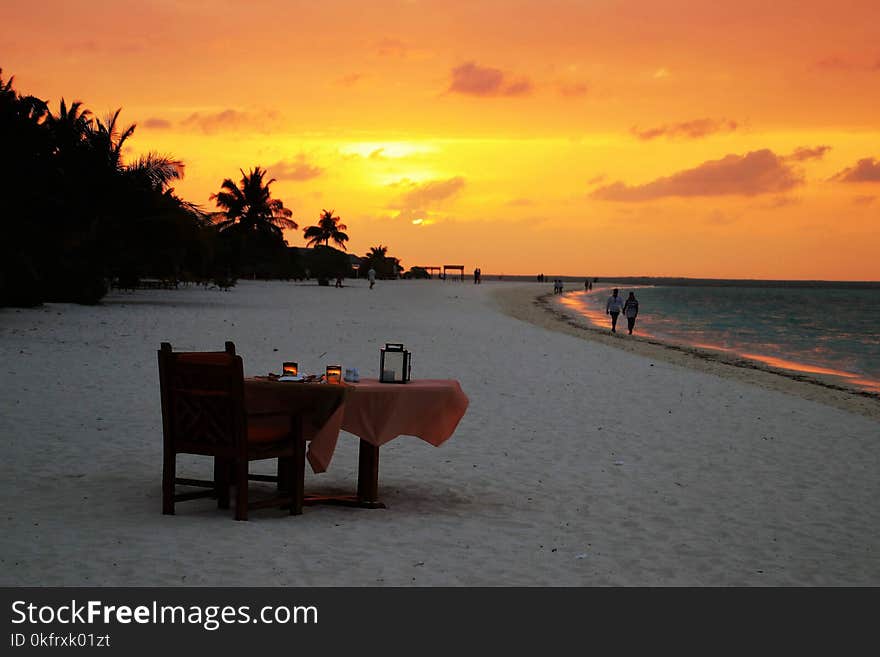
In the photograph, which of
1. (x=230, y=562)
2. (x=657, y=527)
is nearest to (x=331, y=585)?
(x=230, y=562)

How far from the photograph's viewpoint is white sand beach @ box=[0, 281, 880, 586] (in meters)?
5.47

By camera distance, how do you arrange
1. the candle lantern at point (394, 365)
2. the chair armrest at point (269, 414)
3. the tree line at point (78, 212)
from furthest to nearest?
the tree line at point (78, 212), the candle lantern at point (394, 365), the chair armrest at point (269, 414)

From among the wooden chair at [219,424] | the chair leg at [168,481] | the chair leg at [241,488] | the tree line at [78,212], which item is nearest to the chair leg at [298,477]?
the wooden chair at [219,424]

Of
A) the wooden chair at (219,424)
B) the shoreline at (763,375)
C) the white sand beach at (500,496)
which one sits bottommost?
the shoreline at (763,375)

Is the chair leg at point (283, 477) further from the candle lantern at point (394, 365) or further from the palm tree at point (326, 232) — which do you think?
the palm tree at point (326, 232)

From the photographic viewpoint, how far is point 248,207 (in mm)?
68688

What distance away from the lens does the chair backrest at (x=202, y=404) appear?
6047 mm

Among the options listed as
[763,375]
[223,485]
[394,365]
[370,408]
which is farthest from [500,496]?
[763,375]

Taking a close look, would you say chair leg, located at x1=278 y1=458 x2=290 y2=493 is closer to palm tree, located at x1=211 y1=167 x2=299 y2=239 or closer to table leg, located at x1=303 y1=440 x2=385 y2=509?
table leg, located at x1=303 y1=440 x2=385 y2=509

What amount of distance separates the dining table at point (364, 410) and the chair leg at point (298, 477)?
0.22 feet

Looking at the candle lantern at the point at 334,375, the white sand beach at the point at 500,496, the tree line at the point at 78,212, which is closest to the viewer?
the white sand beach at the point at 500,496

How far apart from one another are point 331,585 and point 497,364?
41.2 feet

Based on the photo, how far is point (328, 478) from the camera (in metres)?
8.05

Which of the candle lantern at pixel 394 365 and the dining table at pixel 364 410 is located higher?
the candle lantern at pixel 394 365
